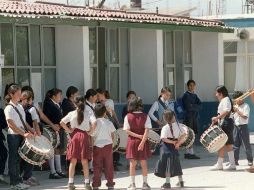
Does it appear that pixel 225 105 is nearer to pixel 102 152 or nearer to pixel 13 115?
pixel 102 152

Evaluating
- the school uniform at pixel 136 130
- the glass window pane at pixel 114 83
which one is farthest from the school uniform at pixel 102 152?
the glass window pane at pixel 114 83

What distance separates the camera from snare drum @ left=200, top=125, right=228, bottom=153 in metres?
15.1

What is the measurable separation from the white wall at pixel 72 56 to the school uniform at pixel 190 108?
9.37 feet

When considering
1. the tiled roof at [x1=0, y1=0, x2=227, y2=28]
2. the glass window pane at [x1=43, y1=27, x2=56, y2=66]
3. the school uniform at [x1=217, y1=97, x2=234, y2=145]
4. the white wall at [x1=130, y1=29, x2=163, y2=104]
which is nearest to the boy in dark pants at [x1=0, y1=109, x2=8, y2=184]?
the tiled roof at [x1=0, y1=0, x2=227, y2=28]

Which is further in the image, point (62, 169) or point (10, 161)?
point (62, 169)

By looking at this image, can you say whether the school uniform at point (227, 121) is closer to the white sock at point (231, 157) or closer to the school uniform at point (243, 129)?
the white sock at point (231, 157)

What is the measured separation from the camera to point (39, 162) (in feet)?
43.2

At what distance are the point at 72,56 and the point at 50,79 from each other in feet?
2.52

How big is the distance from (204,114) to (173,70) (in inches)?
58.8

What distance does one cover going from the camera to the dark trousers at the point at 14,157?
13133mm

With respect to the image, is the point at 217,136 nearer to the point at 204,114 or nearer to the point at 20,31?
the point at 20,31

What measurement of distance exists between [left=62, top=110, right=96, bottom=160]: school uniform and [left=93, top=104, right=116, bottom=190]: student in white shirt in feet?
0.52

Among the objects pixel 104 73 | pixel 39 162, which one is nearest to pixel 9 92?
pixel 39 162

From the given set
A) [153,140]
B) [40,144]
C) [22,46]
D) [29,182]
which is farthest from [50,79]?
[40,144]
